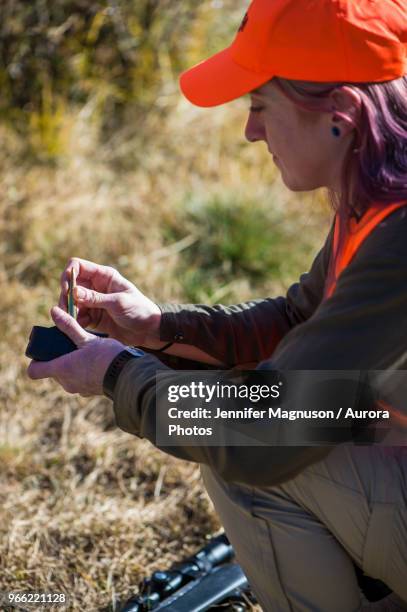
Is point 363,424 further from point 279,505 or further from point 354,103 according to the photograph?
point 354,103

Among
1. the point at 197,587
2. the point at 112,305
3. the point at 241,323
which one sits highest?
the point at 112,305

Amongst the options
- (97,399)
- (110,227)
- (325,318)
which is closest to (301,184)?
(325,318)

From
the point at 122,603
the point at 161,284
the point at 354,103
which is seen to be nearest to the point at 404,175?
the point at 354,103

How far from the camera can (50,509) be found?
2725mm

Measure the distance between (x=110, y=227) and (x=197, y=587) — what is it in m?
2.29

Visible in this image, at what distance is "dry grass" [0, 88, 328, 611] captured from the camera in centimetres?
253

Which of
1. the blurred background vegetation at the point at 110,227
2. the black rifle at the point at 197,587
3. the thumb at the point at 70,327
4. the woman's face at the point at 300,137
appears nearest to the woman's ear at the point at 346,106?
the woman's face at the point at 300,137

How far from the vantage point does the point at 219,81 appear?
1.84 metres

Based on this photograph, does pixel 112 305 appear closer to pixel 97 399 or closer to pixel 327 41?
pixel 327 41

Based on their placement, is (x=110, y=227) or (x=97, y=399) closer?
(x=97, y=399)

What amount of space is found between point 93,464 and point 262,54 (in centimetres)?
164

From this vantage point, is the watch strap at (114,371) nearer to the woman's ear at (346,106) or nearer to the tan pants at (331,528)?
the tan pants at (331,528)

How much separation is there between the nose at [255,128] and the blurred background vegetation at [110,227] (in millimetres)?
1243

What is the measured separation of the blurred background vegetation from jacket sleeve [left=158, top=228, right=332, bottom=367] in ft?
2.29
